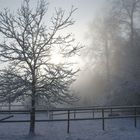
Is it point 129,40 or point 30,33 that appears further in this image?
point 129,40

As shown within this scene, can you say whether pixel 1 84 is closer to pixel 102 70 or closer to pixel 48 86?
pixel 48 86

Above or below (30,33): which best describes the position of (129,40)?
above

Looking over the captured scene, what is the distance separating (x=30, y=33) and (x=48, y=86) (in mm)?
2428

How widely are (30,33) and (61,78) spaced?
237cm

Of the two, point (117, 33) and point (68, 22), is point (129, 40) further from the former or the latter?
point (68, 22)

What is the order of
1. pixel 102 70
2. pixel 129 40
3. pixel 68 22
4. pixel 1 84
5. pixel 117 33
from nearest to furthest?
pixel 1 84, pixel 68 22, pixel 129 40, pixel 117 33, pixel 102 70

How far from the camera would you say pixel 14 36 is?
1177cm

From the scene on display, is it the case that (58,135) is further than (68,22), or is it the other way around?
(68,22)

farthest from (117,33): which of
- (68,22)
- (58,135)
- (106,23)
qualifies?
(58,135)

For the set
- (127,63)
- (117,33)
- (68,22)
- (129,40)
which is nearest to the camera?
(68,22)

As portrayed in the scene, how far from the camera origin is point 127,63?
26312 mm

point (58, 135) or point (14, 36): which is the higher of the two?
point (14, 36)

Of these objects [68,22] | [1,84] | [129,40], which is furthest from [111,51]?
[1,84]

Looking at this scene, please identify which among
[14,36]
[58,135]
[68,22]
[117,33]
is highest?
[117,33]
